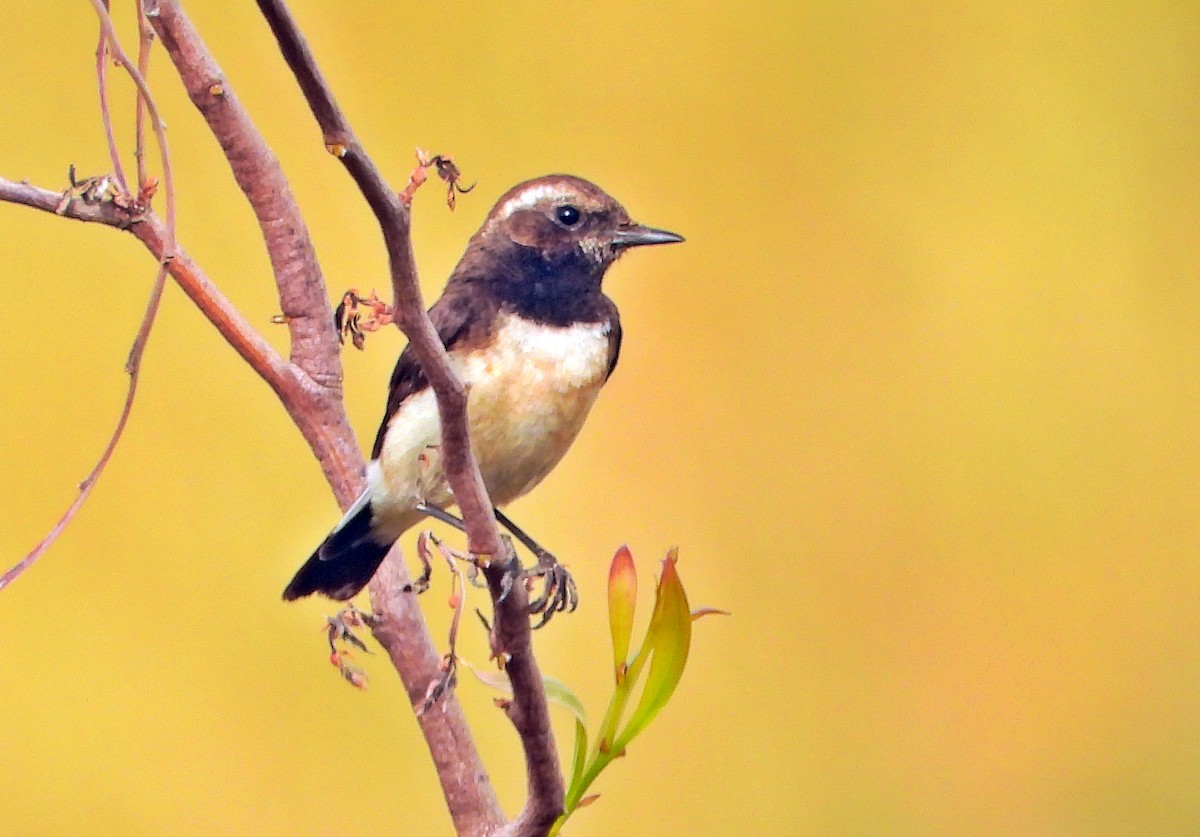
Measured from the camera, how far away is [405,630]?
1.13 m

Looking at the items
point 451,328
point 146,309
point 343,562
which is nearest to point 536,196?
point 451,328

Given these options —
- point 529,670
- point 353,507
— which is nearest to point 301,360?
point 353,507

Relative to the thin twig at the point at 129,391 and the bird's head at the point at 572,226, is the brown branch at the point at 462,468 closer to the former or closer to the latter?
the thin twig at the point at 129,391

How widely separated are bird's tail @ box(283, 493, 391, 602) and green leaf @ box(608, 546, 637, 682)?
0.45 meters

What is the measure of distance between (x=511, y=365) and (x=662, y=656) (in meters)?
0.58

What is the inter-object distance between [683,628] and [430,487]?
0.60 m

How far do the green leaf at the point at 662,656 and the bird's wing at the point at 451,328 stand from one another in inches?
23.3

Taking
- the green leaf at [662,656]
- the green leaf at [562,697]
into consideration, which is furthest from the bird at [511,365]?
the green leaf at [662,656]

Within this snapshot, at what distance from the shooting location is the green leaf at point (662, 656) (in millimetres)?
861

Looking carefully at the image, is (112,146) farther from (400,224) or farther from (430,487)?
(430,487)

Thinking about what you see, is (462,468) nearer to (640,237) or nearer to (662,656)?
(662,656)

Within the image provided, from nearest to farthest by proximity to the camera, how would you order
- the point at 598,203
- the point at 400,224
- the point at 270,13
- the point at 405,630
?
1. the point at 270,13
2. the point at 400,224
3. the point at 405,630
4. the point at 598,203

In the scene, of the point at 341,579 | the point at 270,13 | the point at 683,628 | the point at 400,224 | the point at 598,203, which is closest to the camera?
the point at 270,13

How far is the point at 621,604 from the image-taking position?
2.92ft
